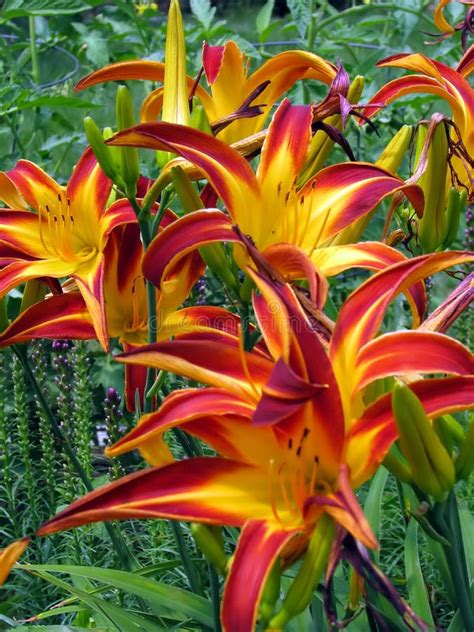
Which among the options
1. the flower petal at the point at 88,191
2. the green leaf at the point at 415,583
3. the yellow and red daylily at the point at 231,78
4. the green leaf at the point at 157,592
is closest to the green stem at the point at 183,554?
the green leaf at the point at 157,592

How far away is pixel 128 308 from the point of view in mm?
1040

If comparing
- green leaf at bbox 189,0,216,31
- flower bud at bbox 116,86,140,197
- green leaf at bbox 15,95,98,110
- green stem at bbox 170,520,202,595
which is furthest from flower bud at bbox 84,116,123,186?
green leaf at bbox 189,0,216,31

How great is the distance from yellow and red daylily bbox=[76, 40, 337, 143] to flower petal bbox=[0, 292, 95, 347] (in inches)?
10.2

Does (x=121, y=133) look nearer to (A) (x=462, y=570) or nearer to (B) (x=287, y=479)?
(B) (x=287, y=479)

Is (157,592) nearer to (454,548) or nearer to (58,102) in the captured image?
(454,548)

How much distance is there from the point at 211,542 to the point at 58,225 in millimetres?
453

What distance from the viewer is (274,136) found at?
0.94m

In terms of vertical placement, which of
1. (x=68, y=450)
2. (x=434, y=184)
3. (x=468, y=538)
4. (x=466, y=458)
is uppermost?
(x=434, y=184)

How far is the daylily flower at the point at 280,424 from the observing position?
2.05 feet

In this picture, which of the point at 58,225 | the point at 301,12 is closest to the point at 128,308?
the point at 58,225

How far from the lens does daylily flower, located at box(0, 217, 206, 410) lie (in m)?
0.94

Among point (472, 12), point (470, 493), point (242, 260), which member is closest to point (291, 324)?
point (242, 260)

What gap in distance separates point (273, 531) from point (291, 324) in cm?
15

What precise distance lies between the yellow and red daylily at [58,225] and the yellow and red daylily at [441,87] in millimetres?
331
